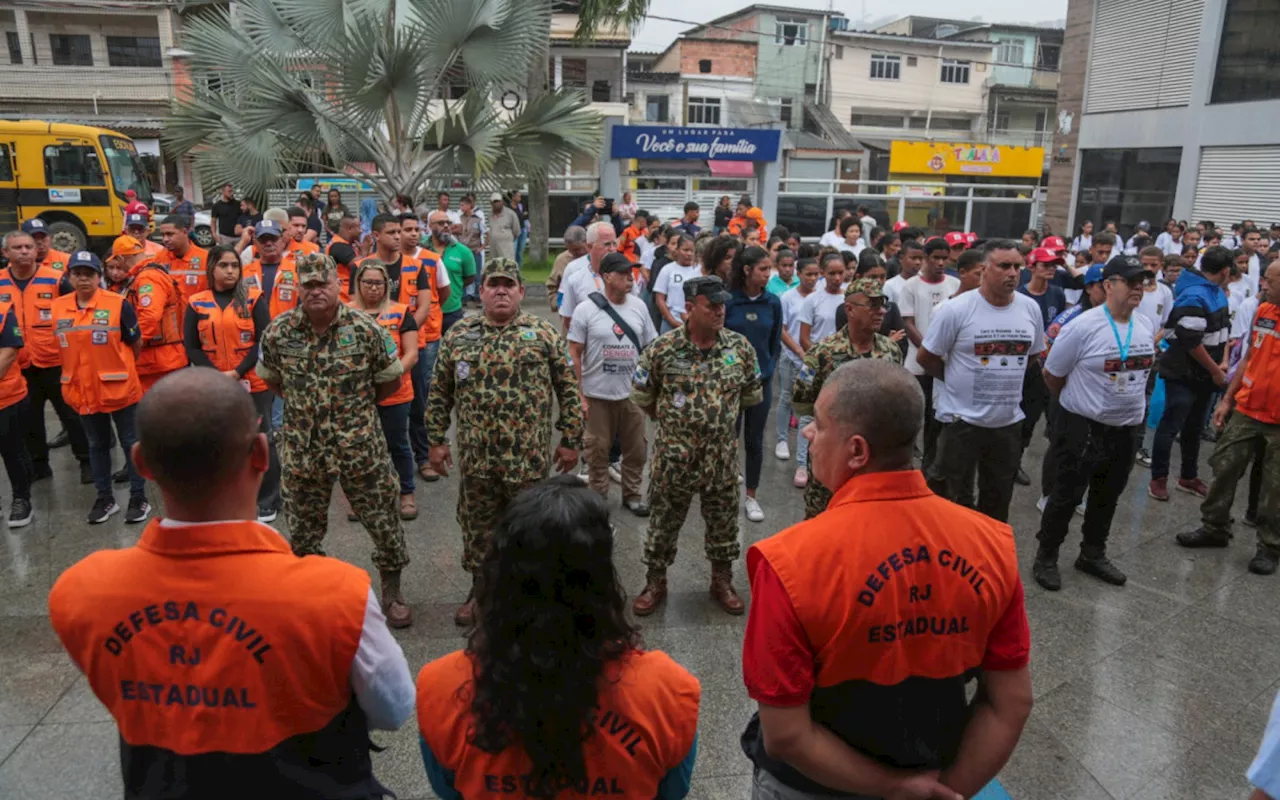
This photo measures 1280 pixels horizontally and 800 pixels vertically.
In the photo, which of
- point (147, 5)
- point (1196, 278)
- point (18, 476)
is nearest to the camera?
point (18, 476)

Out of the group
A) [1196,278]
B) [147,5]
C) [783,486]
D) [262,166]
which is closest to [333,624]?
[783,486]

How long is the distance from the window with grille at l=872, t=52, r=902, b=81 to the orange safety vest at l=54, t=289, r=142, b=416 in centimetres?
4384

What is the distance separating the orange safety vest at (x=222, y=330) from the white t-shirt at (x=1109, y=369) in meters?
5.06

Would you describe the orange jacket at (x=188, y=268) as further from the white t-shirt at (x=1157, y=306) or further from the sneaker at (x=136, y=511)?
the white t-shirt at (x=1157, y=306)

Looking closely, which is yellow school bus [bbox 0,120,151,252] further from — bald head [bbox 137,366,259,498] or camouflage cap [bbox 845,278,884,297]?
bald head [bbox 137,366,259,498]

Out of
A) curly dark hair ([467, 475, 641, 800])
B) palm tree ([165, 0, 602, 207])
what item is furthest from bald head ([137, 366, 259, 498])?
palm tree ([165, 0, 602, 207])

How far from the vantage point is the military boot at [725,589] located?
4633mm

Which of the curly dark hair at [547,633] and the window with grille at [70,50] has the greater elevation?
the window with grille at [70,50]

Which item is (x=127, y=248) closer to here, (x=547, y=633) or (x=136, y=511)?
(x=136, y=511)

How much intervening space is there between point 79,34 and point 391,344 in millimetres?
38156

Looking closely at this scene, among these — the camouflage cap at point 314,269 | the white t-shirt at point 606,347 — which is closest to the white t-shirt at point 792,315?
the white t-shirt at point 606,347

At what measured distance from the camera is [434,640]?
433 centimetres

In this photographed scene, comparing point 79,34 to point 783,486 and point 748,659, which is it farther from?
point 748,659

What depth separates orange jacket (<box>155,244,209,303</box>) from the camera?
697 cm
